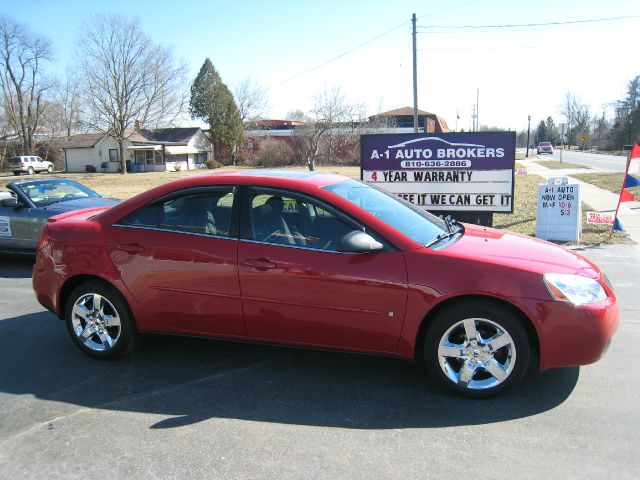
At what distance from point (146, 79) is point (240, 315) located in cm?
5386

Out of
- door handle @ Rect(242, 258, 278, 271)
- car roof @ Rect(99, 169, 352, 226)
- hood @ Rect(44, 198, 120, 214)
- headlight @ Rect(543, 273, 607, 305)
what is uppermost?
car roof @ Rect(99, 169, 352, 226)

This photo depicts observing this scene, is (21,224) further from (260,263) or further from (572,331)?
(572,331)

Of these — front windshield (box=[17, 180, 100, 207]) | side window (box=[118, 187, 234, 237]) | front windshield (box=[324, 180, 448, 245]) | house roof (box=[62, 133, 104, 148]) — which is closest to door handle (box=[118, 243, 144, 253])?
side window (box=[118, 187, 234, 237])

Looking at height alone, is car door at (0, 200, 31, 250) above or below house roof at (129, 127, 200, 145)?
below

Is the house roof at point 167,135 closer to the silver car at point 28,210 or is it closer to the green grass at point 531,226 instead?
the green grass at point 531,226

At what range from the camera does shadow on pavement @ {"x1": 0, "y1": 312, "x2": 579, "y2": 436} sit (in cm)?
345

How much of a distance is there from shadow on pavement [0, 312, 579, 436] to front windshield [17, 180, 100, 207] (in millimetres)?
4319

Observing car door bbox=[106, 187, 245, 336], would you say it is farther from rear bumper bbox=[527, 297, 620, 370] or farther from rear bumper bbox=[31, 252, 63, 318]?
rear bumper bbox=[527, 297, 620, 370]

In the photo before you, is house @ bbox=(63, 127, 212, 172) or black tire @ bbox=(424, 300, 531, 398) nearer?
black tire @ bbox=(424, 300, 531, 398)

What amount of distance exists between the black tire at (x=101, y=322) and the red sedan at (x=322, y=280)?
0.4 inches

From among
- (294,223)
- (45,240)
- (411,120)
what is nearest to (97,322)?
(45,240)

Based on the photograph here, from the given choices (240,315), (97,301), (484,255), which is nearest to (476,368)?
(484,255)

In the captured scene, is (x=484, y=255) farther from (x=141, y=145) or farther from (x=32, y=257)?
(x=141, y=145)

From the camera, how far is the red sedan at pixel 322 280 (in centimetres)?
347
